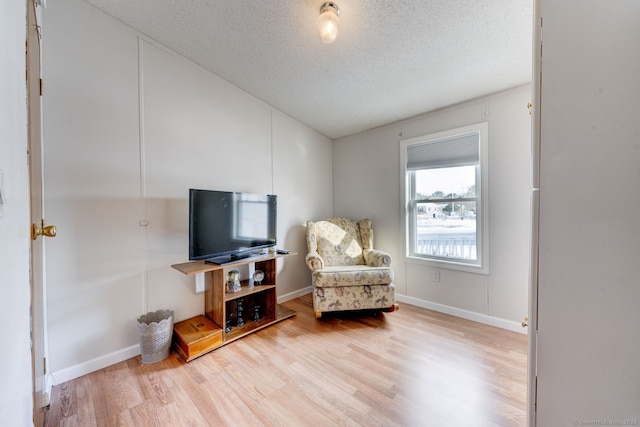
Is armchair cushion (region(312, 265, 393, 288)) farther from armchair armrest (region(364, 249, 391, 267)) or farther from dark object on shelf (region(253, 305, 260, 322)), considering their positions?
dark object on shelf (region(253, 305, 260, 322))

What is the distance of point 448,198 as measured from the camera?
8.52 feet

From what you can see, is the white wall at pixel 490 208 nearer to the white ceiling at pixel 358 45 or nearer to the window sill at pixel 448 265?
the window sill at pixel 448 265

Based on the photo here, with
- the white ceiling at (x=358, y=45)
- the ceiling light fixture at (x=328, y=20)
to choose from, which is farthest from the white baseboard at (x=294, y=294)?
the ceiling light fixture at (x=328, y=20)

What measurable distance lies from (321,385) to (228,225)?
1416mm

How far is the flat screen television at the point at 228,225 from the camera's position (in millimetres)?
1859

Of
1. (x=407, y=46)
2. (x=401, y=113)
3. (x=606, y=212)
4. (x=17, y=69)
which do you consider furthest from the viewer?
(x=401, y=113)

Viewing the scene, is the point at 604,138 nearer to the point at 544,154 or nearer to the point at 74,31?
the point at 544,154

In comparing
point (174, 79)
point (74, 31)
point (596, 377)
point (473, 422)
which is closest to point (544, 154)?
point (596, 377)

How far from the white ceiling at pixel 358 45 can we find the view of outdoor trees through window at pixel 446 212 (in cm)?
79

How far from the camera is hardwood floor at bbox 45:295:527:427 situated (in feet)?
4.24

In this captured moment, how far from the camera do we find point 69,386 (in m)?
1.51

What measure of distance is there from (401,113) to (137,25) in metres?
2.52

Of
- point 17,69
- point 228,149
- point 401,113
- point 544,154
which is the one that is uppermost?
point 401,113

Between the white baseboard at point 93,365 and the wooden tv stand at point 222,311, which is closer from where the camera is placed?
the white baseboard at point 93,365
